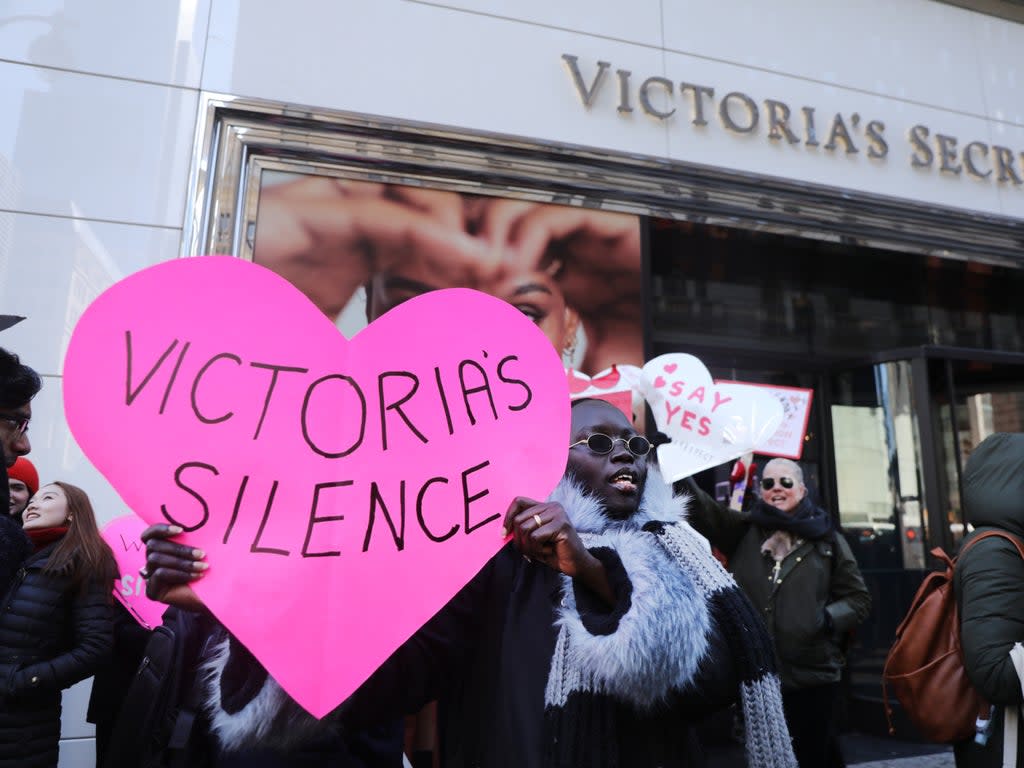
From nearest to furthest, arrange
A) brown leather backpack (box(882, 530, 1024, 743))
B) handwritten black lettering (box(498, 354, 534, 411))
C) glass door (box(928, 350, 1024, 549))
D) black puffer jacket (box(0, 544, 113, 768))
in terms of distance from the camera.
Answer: handwritten black lettering (box(498, 354, 534, 411))
brown leather backpack (box(882, 530, 1024, 743))
black puffer jacket (box(0, 544, 113, 768))
glass door (box(928, 350, 1024, 549))

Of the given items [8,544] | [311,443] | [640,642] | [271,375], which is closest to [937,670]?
[640,642]

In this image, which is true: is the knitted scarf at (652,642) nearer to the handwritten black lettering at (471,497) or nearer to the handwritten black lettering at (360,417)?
the handwritten black lettering at (471,497)

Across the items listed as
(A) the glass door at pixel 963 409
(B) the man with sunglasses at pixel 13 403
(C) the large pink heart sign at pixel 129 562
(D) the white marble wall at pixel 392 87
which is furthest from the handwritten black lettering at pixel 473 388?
(A) the glass door at pixel 963 409

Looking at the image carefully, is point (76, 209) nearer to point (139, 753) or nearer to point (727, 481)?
point (139, 753)

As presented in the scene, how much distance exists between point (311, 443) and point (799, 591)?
10.8 feet

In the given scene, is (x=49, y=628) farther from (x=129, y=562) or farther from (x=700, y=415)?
(x=700, y=415)

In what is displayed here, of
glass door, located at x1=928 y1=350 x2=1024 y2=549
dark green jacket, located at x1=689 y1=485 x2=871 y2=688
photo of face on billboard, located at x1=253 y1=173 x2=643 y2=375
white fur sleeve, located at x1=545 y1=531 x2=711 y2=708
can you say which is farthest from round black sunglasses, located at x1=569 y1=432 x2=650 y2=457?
glass door, located at x1=928 y1=350 x2=1024 y2=549

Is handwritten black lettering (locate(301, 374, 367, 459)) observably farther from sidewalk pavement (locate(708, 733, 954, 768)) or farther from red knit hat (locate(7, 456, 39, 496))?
sidewalk pavement (locate(708, 733, 954, 768))

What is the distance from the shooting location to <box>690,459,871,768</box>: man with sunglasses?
3953 mm

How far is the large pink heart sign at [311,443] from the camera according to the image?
4.69 ft

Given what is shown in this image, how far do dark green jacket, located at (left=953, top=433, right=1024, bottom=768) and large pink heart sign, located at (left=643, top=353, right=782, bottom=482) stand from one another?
4.91 ft

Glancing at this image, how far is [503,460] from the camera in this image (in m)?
1.59

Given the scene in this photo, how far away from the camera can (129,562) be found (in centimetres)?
339

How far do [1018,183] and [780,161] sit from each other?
2421 mm
